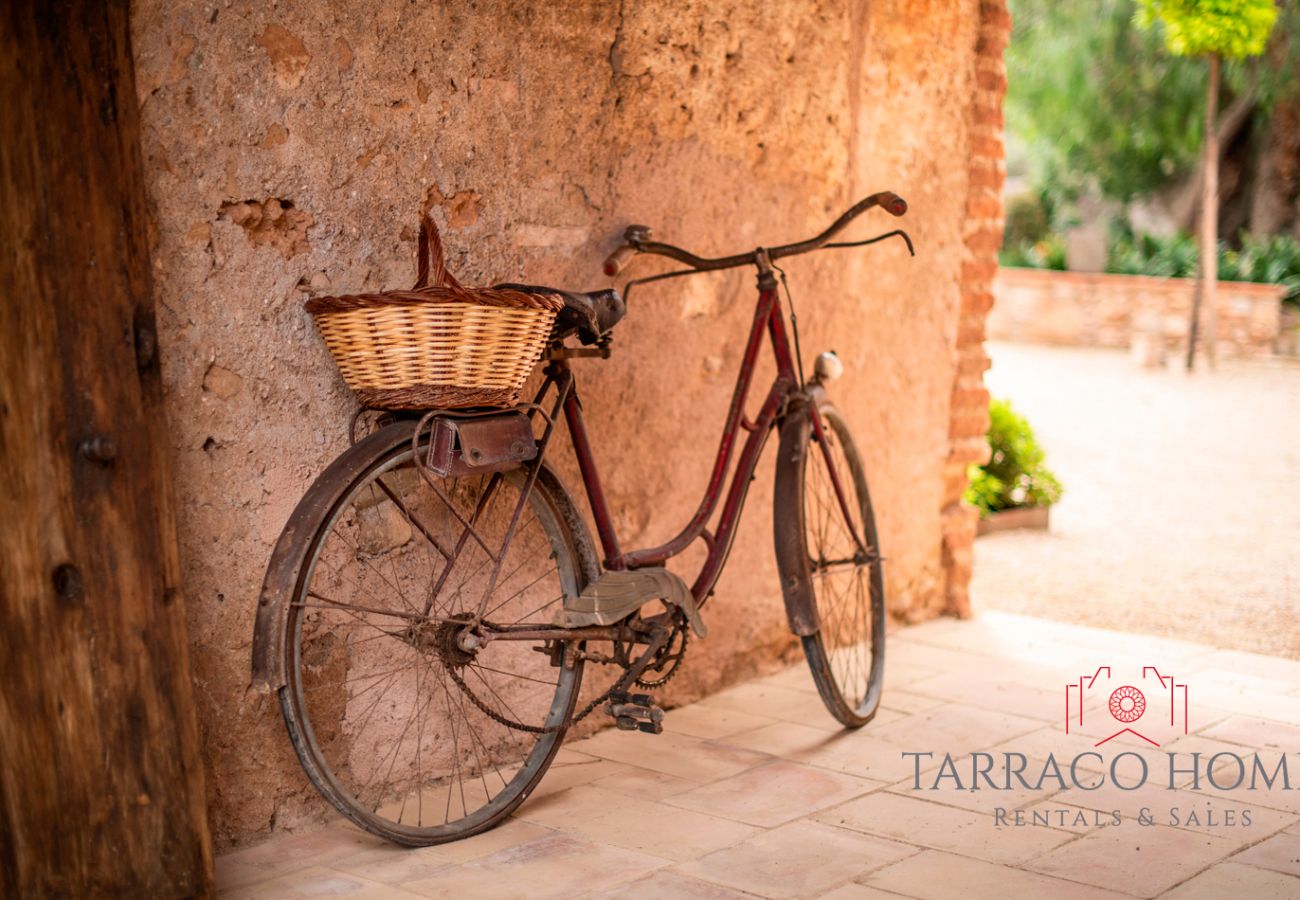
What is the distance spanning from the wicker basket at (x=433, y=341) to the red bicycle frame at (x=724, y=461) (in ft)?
1.36

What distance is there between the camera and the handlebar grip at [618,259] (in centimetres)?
333

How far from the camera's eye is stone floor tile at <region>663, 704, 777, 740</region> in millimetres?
3695

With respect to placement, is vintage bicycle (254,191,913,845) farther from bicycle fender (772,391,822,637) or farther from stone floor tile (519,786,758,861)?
stone floor tile (519,786,758,861)

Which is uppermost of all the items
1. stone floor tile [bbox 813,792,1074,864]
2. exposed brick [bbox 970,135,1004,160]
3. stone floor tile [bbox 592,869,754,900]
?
exposed brick [bbox 970,135,1004,160]

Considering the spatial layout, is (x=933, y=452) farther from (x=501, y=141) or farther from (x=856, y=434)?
(x=501, y=141)

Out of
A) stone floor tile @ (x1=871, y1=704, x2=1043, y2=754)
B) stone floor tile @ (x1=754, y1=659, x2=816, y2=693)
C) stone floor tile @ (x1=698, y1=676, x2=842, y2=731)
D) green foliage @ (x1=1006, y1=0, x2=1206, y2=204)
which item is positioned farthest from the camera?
green foliage @ (x1=1006, y1=0, x2=1206, y2=204)

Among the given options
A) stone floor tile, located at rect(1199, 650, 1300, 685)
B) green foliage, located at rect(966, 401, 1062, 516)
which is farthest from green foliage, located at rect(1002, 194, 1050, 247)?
stone floor tile, located at rect(1199, 650, 1300, 685)

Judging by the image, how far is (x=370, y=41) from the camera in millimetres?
2943

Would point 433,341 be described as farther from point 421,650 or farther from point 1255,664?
point 1255,664

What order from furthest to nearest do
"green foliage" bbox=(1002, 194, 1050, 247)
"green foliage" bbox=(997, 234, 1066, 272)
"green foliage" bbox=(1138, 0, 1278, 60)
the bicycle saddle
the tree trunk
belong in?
"green foliage" bbox=(1002, 194, 1050, 247) → "green foliage" bbox=(997, 234, 1066, 272) → the tree trunk → "green foliage" bbox=(1138, 0, 1278, 60) → the bicycle saddle

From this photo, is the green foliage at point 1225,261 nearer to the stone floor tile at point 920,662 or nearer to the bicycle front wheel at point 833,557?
the stone floor tile at point 920,662

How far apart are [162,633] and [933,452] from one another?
122 inches

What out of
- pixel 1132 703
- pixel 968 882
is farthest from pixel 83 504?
pixel 1132 703

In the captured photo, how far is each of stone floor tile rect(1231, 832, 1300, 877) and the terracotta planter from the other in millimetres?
4405
